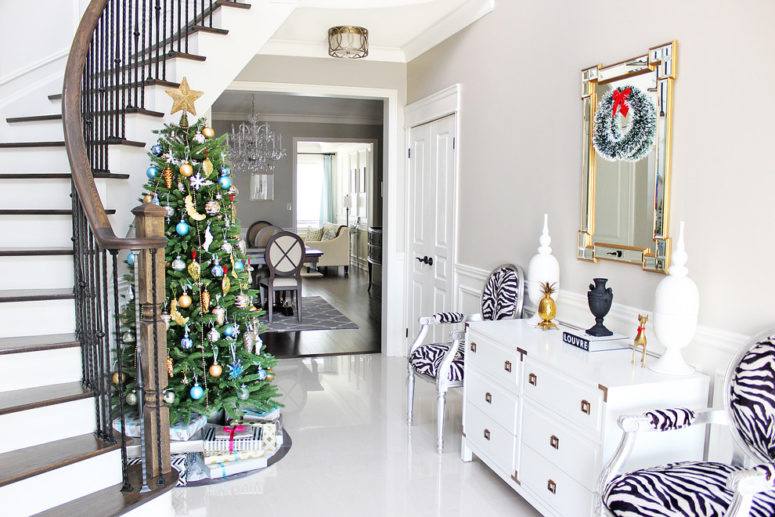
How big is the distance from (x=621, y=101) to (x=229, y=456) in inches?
105

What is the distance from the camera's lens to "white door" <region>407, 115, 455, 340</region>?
4.66 metres

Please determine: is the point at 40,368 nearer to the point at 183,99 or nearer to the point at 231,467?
the point at 231,467

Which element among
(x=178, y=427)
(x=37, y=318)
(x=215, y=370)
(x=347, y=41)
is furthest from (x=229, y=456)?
(x=347, y=41)

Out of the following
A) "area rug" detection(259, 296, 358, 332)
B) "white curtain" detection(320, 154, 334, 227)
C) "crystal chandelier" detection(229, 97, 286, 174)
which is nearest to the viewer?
"area rug" detection(259, 296, 358, 332)

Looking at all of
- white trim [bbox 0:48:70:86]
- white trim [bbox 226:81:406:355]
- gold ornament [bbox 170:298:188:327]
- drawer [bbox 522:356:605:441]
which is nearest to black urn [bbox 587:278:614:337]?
drawer [bbox 522:356:605:441]

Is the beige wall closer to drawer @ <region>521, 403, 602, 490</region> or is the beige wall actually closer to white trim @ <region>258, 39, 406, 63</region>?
drawer @ <region>521, 403, 602, 490</region>

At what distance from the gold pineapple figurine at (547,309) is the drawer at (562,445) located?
0.55 m

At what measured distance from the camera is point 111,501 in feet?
7.23

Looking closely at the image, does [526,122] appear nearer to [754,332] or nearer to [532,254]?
[532,254]

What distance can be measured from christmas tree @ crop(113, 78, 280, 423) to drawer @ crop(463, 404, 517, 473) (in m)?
1.16

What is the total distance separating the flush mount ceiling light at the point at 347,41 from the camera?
4.77 meters

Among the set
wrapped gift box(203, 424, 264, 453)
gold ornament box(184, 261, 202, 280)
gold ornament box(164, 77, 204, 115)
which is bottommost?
wrapped gift box(203, 424, 264, 453)

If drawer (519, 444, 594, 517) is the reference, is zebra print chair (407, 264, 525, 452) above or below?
above

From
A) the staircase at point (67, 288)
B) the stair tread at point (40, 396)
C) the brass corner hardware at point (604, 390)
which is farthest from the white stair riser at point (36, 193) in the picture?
the brass corner hardware at point (604, 390)
